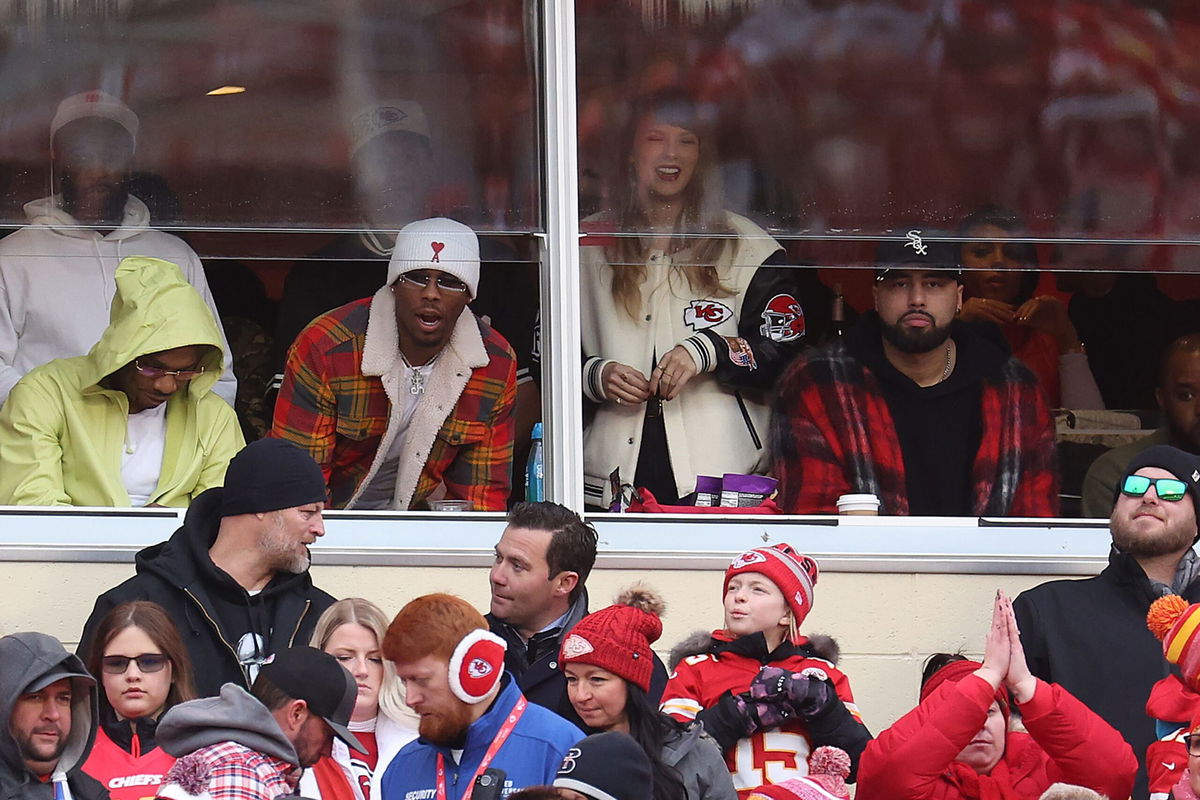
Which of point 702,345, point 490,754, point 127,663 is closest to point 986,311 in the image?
point 702,345

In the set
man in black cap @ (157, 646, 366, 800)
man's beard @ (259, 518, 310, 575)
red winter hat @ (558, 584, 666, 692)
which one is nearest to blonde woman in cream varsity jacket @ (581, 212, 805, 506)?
man's beard @ (259, 518, 310, 575)

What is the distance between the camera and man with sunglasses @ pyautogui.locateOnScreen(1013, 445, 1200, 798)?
259 inches

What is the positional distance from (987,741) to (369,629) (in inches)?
66.6

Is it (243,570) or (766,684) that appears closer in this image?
(766,684)

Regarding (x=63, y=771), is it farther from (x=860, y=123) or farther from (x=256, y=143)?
(x=860, y=123)

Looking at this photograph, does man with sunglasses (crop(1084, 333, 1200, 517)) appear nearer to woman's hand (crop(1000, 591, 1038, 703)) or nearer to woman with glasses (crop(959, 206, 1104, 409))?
woman with glasses (crop(959, 206, 1104, 409))

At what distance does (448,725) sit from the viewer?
5148 millimetres

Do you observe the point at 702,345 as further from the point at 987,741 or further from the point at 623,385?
the point at 987,741

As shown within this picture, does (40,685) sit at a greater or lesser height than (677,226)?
lesser

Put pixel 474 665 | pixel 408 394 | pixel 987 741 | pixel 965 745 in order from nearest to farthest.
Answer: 1. pixel 474 665
2. pixel 965 745
3. pixel 987 741
4. pixel 408 394

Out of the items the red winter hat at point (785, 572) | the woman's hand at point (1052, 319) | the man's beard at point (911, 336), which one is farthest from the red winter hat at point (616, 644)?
the woman's hand at point (1052, 319)

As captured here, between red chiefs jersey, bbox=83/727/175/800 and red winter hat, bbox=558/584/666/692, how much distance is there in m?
1.01

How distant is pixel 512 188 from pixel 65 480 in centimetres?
182

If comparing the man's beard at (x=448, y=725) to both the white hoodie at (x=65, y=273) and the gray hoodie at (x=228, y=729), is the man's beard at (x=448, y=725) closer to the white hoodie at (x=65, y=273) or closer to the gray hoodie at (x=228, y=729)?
the gray hoodie at (x=228, y=729)
